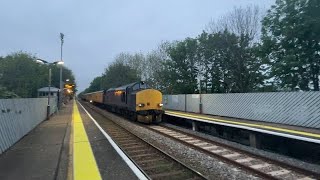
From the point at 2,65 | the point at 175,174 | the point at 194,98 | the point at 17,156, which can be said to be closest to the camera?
the point at 175,174

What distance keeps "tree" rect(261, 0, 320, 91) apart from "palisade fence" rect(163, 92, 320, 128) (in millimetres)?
4343

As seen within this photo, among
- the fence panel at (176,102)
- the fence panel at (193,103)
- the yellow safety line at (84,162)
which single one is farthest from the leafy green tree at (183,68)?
the yellow safety line at (84,162)

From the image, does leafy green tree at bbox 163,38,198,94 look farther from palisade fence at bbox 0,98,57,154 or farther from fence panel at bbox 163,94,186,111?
palisade fence at bbox 0,98,57,154

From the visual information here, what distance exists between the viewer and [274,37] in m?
27.2

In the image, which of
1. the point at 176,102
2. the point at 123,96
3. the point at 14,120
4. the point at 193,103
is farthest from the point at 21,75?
the point at 14,120

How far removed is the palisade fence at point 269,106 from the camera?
17.3 metres

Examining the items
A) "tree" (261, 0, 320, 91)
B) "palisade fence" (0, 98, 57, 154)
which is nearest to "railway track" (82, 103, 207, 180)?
"palisade fence" (0, 98, 57, 154)

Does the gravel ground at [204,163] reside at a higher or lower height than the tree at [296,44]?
lower

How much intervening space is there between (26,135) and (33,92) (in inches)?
1135

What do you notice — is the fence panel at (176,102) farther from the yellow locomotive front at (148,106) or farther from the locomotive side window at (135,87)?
the yellow locomotive front at (148,106)

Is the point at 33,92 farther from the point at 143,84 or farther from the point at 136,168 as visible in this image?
the point at 136,168

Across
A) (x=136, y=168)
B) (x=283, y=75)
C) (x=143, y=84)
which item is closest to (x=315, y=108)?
(x=283, y=75)

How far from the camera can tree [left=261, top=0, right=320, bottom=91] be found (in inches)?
957

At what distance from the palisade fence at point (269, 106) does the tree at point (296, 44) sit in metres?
4.34
